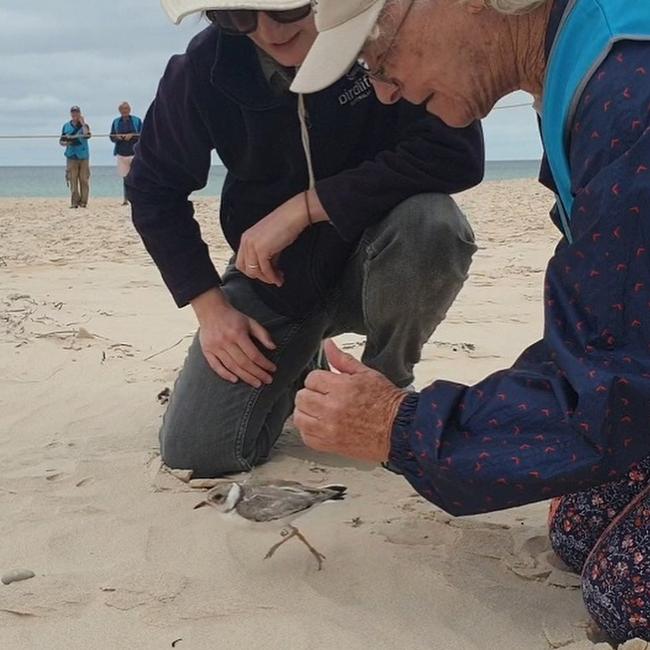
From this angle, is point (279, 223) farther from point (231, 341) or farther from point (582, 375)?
point (582, 375)

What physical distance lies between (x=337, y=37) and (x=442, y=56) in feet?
0.66

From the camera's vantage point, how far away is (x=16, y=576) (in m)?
2.18

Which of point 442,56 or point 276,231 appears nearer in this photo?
point 442,56

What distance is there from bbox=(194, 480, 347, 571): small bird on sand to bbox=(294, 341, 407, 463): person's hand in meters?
0.43

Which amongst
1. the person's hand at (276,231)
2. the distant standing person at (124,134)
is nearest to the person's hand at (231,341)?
the person's hand at (276,231)

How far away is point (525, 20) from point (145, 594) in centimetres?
142

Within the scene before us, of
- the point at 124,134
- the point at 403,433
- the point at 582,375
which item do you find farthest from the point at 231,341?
the point at 124,134

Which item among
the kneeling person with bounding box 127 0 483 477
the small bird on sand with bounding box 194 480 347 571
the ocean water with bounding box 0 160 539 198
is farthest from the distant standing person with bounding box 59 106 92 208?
the small bird on sand with bounding box 194 480 347 571

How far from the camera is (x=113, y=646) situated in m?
1.91

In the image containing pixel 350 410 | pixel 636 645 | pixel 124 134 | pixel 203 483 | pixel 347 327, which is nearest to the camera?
pixel 636 645

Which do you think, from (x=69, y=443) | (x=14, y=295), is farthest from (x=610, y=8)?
(x=14, y=295)

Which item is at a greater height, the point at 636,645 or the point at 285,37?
the point at 285,37

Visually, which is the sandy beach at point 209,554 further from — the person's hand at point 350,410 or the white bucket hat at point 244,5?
the white bucket hat at point 244,5

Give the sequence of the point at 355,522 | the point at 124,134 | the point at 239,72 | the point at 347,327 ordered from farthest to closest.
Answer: the point at 124,134
the point at 347,327
the point at 239,72
the point at 355,522
